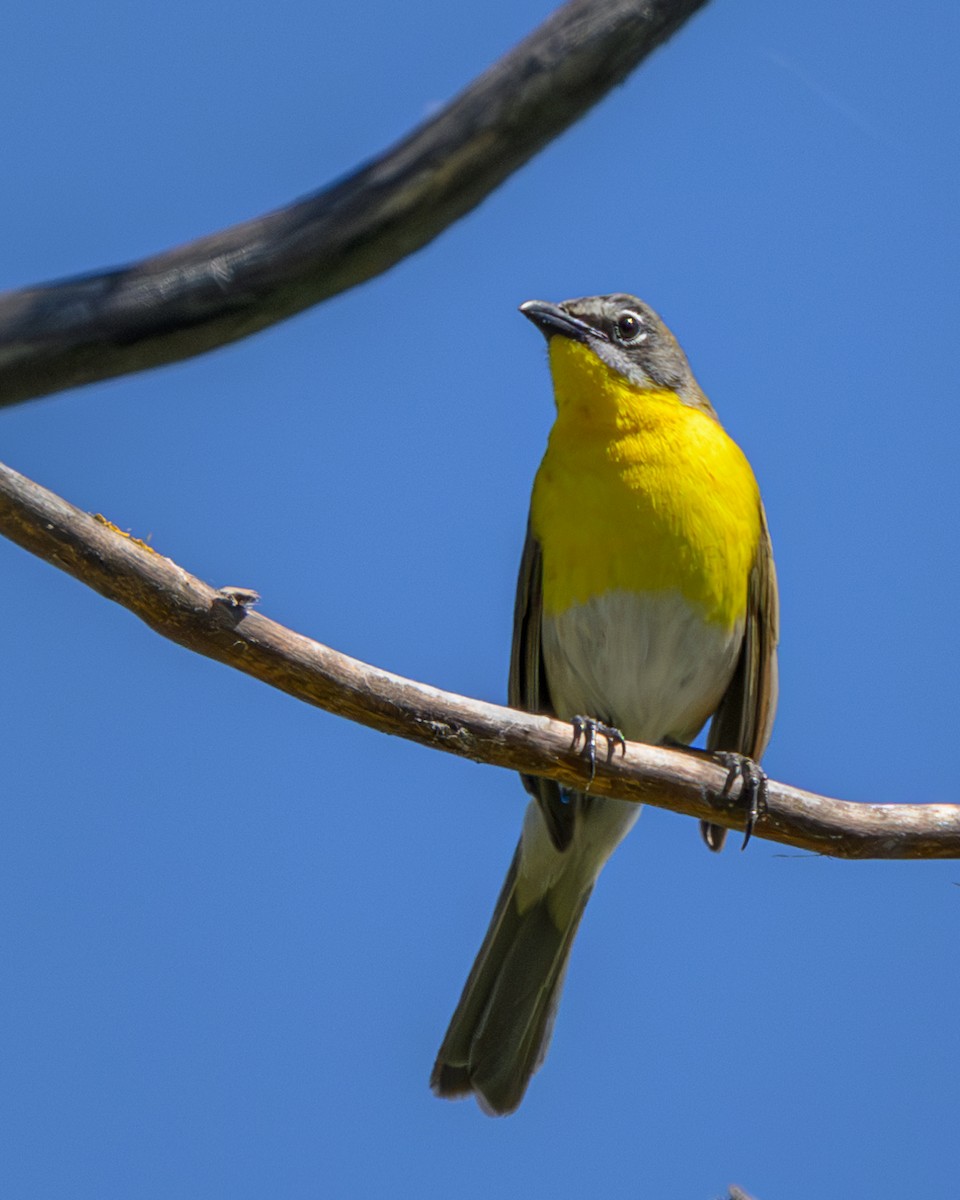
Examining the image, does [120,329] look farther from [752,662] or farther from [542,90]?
[752,662]

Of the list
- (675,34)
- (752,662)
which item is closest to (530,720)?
(752,662)

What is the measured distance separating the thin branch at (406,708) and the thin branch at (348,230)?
228cm

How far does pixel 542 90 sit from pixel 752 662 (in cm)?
512

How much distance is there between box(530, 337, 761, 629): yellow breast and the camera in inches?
254

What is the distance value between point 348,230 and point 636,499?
15.0 ft

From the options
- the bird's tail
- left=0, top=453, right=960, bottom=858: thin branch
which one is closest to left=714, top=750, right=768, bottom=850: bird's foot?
left=0, top=453, right=960, bottom=858: thin branch

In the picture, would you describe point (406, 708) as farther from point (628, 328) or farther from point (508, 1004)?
point (628, 328)

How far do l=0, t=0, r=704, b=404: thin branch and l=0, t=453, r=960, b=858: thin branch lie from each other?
2280mm

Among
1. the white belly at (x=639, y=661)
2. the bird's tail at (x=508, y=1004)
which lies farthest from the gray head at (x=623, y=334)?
the bird's tail at (x=508, y=1004)

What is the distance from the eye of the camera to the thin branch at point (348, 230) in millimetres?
1905

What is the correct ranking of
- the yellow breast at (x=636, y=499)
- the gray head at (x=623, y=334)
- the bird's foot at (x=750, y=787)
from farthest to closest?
the gray head at (x=623, y=334)
the yellow breast at (x=636, y=499)
the bird's foot at (x=750, y=787)

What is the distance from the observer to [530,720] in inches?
201

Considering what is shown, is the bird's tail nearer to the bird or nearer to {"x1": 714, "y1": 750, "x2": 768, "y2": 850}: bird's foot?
the bird

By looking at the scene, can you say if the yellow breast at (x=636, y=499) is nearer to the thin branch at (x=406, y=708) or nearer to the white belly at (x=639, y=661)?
the white belly at (x=639, y=661)
